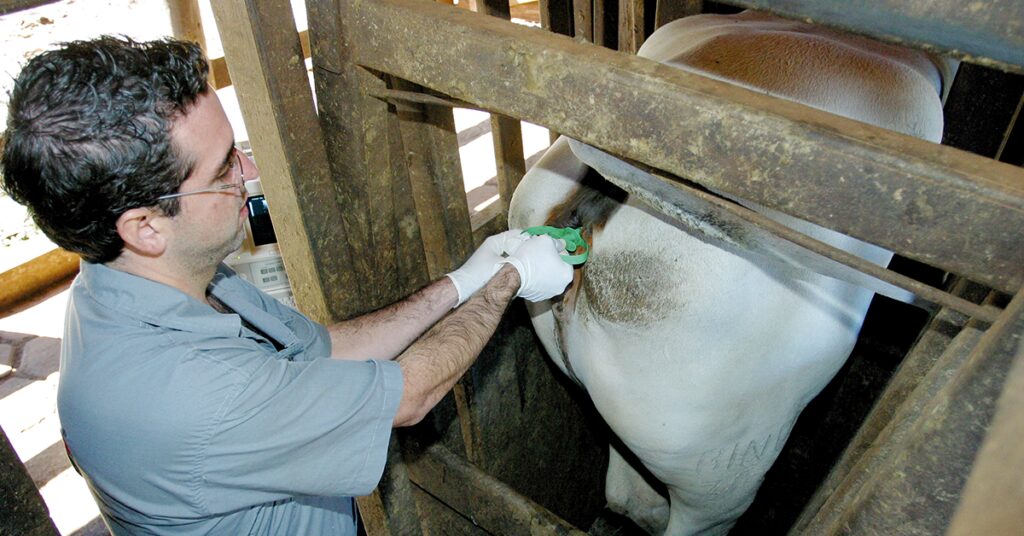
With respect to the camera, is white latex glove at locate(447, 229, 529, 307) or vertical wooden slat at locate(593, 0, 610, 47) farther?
vertical wooden slat at locate(593, 0, 610, 47)

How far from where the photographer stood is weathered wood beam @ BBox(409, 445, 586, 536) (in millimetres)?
1754

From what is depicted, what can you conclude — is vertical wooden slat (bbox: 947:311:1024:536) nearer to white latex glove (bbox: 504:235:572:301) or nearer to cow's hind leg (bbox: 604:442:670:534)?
white latex glove (bbox: 504:235:572:301)

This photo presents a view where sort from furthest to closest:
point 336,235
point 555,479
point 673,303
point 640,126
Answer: point 555,479, point 336,235, point 673,303, point 640,126

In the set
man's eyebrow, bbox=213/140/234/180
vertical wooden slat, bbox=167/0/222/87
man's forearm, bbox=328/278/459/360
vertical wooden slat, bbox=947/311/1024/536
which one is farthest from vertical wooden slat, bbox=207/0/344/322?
vertical wooden slat, bbox=167/0/222/87

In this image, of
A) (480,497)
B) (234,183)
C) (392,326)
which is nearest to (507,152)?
(392,326)

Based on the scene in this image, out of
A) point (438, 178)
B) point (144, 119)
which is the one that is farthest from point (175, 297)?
point (438, 178)

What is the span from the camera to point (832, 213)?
83 centimetres

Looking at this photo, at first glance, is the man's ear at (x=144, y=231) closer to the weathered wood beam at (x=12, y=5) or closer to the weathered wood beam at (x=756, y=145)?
the weathered wood beam at (x=12, y=5)

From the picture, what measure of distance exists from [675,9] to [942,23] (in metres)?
1.35

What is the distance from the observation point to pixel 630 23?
2039mm

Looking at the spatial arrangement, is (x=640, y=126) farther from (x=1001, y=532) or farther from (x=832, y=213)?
(x=1001, y=532)

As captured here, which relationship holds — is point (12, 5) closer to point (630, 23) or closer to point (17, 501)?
point (17, 501)

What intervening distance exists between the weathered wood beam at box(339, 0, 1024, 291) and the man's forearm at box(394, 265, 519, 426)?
47cm

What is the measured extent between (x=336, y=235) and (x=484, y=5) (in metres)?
0.79
